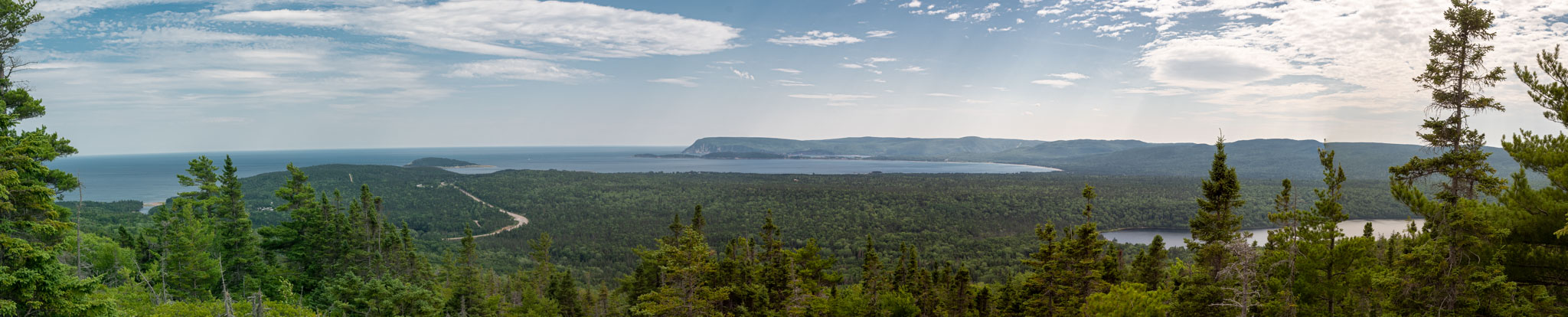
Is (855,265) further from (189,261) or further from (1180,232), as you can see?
(1180,232)

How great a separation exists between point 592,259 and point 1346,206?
172229 mm

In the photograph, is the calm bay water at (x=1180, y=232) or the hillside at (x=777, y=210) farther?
the calm bay water at (x=1180, y=232)

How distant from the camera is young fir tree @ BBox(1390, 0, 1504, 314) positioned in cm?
1300

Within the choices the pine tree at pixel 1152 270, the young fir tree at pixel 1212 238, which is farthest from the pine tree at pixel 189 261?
the pine tree at pixel 1152 270

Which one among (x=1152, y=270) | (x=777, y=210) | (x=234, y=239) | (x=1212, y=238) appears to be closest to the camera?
(x=1212, y=238)

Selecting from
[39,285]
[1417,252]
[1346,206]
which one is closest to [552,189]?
[39,285]

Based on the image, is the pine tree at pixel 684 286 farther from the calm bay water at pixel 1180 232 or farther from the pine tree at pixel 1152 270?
the calm bay water at pixel 1180 232

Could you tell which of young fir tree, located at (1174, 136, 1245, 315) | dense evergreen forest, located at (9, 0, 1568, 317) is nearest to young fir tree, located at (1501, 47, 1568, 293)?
dense evergreen forest, located at (9, 0, 1568, 317)

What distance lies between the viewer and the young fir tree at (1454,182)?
13.0 m

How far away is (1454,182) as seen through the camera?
13492 millimetres

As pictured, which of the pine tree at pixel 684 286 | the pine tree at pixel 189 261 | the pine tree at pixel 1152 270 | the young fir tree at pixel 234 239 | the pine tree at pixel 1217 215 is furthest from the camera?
the pine tree at pixel 1152 270

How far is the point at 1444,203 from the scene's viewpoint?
13.1m

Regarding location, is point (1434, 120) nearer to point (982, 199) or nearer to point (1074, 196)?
point (982, 199)

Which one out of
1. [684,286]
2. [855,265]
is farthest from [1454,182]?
[855,265]
